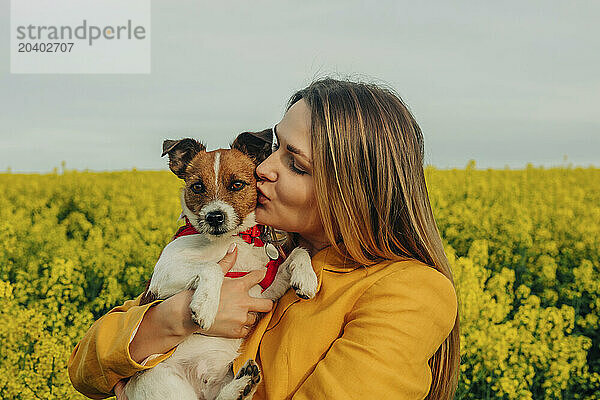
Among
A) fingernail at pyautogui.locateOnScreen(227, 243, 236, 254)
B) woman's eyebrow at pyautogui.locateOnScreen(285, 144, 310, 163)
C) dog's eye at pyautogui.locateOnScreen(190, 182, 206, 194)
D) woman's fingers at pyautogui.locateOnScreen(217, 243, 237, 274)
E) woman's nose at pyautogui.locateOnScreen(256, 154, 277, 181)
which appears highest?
woman's eyebrow at pyautogui.locateOnScreen(285, 144, 310, 163)

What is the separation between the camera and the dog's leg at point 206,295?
2.68 m

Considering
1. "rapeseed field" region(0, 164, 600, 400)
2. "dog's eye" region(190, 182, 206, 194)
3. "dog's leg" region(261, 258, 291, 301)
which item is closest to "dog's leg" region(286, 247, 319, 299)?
"dog's leg" region(261, 258, 291, 301)

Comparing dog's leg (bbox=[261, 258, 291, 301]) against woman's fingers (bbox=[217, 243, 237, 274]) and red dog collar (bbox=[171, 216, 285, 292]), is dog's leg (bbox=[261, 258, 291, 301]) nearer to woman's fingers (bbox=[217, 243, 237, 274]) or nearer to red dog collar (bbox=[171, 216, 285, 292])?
red dog collar (bbox=[171, 216, 285, 292])

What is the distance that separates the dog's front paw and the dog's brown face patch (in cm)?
39

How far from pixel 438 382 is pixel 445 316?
0.48 meters

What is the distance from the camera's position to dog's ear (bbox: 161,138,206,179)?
3.23 m

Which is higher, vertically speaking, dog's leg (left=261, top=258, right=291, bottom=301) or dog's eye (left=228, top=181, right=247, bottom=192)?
dog's eye (left=228, top=181, right=247, bottom=192)

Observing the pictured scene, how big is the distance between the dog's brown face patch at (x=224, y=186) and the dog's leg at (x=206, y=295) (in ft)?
0.87

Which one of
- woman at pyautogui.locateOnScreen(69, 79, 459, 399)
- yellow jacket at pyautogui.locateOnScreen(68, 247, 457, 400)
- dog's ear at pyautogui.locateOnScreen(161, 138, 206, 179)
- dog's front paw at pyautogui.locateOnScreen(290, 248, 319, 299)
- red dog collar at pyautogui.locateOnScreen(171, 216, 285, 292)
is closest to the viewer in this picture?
yellow jacket at pyautogui.locateOnScreen(68, 247, 457, 400)

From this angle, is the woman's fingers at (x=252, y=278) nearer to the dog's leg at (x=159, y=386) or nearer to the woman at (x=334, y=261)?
the woman at (x=334, y=261)

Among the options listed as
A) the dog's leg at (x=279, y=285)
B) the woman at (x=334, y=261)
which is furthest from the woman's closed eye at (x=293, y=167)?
the dog's leg at (x=279, y=285)

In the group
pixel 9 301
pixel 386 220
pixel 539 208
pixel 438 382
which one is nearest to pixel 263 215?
pixel 386 220

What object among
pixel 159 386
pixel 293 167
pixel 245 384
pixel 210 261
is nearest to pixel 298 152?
pixel 293 167

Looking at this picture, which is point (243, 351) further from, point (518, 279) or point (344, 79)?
point (518, 279)
